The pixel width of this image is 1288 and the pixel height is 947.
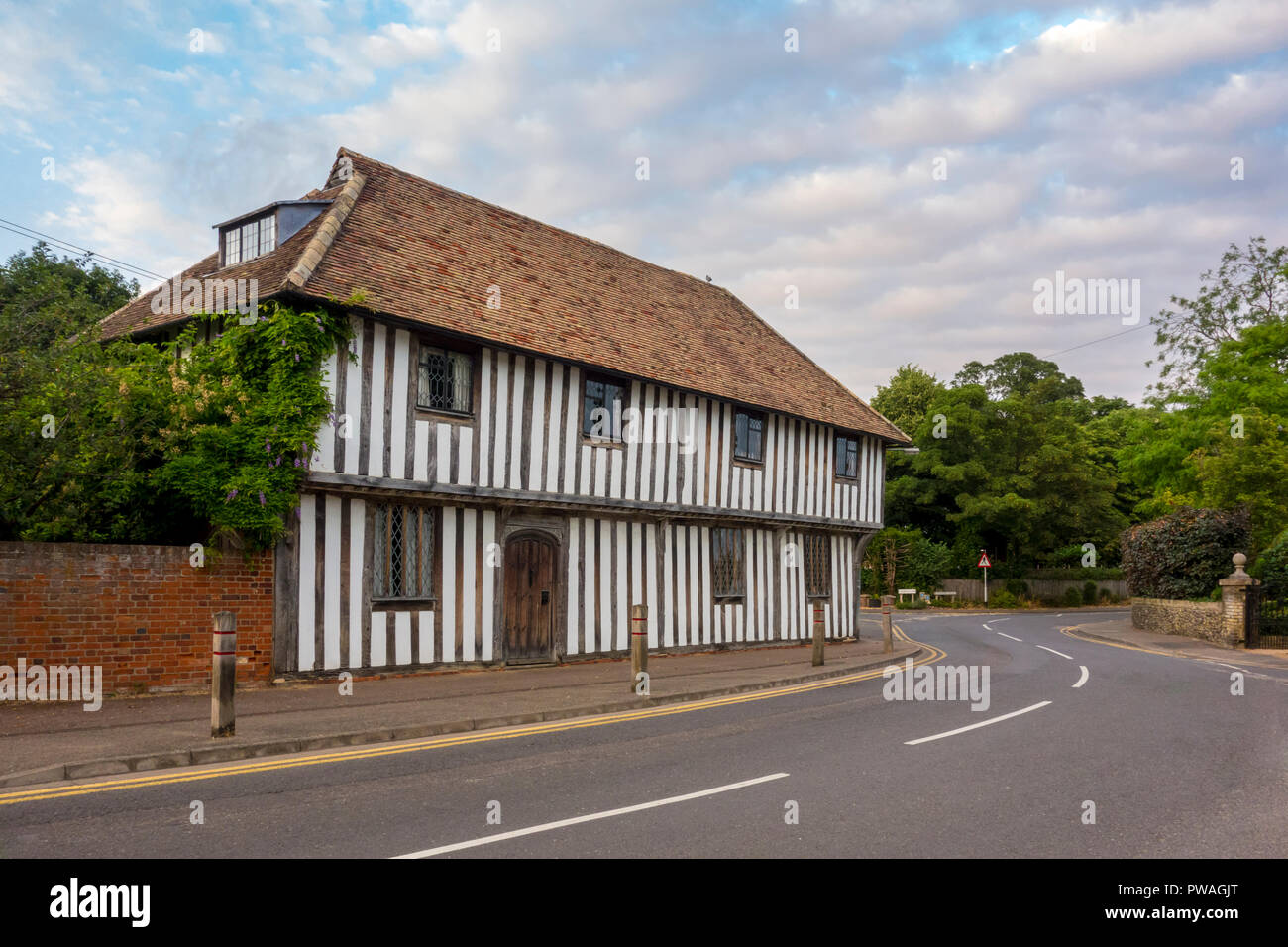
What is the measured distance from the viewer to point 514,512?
16266 millimetres

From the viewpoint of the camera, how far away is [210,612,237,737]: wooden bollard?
866 centimetres

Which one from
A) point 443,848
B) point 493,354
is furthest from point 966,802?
point 493,354

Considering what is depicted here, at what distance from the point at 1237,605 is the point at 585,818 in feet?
73.7

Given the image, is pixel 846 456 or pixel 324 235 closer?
pixel 324 235

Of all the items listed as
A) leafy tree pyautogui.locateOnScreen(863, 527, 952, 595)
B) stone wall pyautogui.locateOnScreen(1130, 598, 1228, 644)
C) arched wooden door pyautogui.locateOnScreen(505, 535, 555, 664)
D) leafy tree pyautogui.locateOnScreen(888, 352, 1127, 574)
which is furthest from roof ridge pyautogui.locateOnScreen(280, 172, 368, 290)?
leafy tree pyautogui.locateOnScreen(888, 352, 1127, 574)

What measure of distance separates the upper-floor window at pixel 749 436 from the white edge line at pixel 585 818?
44.8 feet

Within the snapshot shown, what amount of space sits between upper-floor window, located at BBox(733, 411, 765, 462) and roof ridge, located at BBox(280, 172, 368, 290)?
364 inches

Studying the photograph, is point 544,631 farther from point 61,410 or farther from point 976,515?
point 976,515

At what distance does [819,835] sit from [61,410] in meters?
11.1

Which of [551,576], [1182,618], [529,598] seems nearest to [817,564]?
[551,576]

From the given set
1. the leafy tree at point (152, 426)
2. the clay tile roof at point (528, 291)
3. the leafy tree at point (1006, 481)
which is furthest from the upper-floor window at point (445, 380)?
the leafy tree at point (1006, 481)

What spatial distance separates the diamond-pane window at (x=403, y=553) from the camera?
14.3 meters

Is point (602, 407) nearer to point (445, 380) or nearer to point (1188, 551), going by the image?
point (445, 380)

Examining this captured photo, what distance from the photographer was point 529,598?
16.4m
